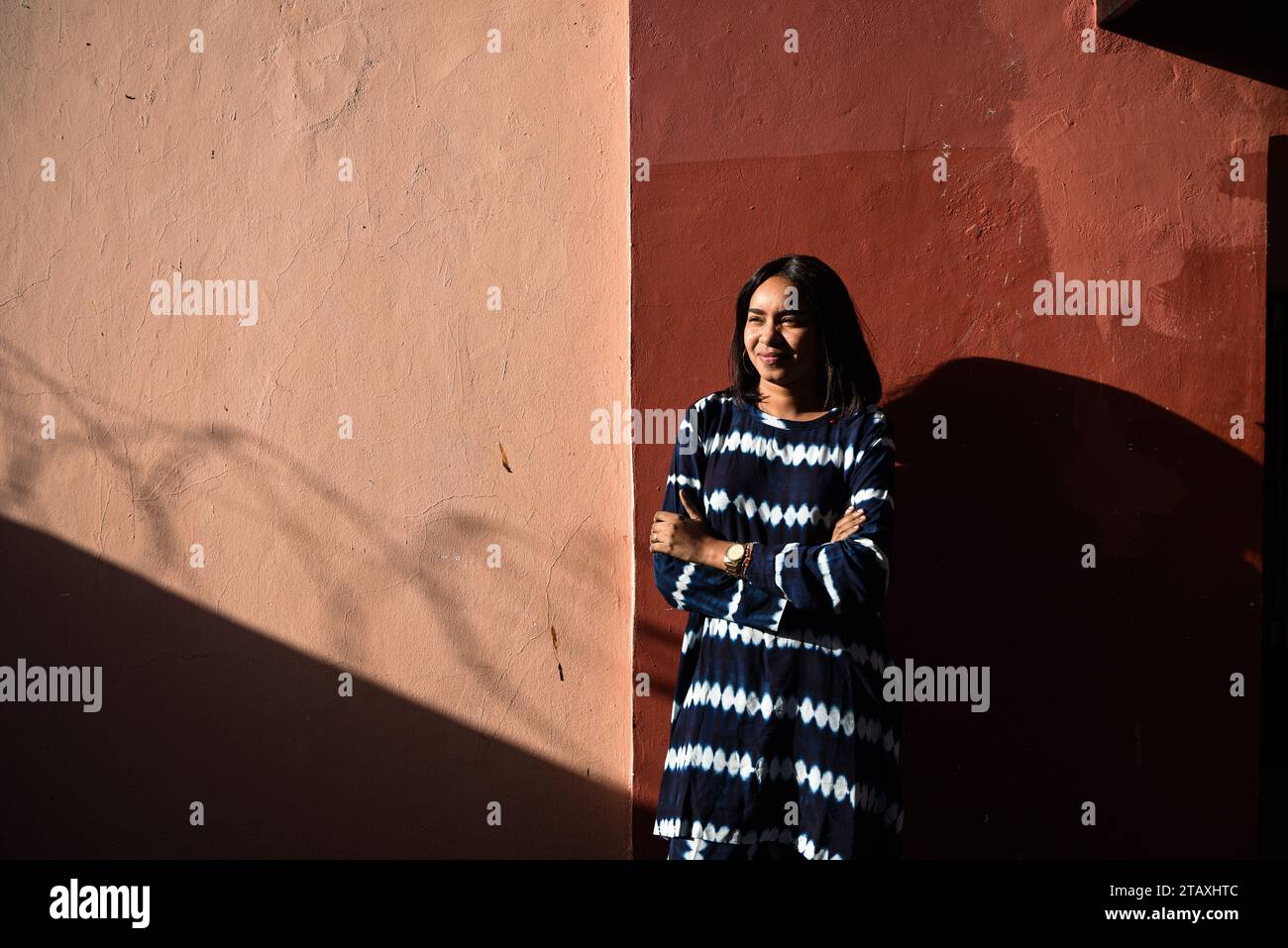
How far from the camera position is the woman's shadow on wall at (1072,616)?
3.13 m

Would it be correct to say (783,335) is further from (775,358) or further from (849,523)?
(849,523)

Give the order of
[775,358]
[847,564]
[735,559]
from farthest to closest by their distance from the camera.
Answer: [775,358], [735,559], [847,564]

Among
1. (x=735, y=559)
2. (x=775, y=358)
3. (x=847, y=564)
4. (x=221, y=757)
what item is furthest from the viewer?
(x=221, y=757)

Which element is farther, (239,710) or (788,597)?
(239,710)

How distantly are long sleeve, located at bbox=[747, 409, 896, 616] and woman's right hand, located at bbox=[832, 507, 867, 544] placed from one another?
0.01 meters

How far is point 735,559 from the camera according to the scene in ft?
8.06

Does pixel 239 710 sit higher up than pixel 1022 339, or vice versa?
pixel 1022 339

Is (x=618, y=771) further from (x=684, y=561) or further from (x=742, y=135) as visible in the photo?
(x=742, y=135)

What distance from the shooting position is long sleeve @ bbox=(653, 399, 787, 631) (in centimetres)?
243

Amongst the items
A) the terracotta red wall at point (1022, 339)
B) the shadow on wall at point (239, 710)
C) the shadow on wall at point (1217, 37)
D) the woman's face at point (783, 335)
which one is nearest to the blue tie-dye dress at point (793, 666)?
the woman's face at point (783, 335)

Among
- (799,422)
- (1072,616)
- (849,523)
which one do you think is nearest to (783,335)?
(799,422)

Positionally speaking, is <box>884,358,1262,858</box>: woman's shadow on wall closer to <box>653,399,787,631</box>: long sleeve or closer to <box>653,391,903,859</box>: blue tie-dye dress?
<box>653,391,903,859</box>: blue tie-dye dress

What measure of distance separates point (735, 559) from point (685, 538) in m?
0.15
